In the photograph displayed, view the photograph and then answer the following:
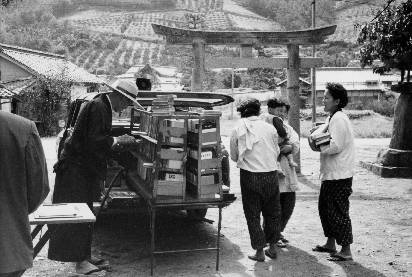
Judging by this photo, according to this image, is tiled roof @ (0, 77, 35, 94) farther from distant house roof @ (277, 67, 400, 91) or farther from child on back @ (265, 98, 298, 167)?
distant house roof @ (277, 67, 400, 91)

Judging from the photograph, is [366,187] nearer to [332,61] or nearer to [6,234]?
[6,234]

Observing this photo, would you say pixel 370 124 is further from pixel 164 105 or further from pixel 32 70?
pixel 164 105

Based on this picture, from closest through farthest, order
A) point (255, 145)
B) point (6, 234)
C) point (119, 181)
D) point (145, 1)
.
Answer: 1. point (6, 234)
2. point (255, 145)
3. point (119, 181)
4. point (145, 1)

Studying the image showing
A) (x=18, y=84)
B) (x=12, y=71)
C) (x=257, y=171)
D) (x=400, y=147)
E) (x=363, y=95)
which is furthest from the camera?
(x=363, y=95)

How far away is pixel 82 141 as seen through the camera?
16.4ft

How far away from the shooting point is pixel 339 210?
5.49 m

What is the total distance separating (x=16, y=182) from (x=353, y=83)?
53.4 m

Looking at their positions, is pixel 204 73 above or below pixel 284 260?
above

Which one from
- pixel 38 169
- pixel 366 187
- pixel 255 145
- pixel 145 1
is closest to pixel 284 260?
pixel 255 145

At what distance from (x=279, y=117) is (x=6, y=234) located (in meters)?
3.85

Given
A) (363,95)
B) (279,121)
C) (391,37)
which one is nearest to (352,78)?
(363,95)

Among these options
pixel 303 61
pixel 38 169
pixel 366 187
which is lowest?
pixel 366 187

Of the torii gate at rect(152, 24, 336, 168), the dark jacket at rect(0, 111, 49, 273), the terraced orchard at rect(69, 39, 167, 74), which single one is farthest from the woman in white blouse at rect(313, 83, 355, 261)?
the terraced orchard at rect(69, 39, 167, 74)

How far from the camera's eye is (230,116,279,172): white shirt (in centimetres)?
532
